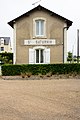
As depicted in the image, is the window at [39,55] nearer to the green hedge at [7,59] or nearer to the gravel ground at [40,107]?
the green hedge at [7,59]

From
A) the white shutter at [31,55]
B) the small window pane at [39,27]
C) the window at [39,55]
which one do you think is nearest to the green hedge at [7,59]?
the white shutter at [31,55]

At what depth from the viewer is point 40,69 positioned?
1126 inches

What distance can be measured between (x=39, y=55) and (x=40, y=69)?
173 inches

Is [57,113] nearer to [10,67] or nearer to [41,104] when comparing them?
[41,104]

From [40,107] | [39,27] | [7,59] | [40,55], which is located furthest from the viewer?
[7,59]

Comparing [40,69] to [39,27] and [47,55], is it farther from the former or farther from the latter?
[39,27]

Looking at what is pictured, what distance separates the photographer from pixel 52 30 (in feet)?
106

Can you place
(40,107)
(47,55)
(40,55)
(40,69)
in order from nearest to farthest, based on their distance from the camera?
(40,107), (40,69), (47,55), (40,55)

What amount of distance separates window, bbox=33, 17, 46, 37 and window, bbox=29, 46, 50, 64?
1297mm

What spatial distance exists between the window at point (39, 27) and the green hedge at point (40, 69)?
16.4 ft

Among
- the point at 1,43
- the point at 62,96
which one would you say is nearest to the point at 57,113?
the point at 62,96

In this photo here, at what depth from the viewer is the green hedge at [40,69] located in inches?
1118

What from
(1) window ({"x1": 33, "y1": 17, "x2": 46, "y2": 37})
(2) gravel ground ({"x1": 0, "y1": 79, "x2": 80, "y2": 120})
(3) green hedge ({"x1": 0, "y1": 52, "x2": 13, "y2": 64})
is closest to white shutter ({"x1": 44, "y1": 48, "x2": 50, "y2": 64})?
(1) window ({"x1": 33, "y1": 17, "x2": 46, "y2": 37})

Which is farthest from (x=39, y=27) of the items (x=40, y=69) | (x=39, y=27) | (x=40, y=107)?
(x=40, y=107)
